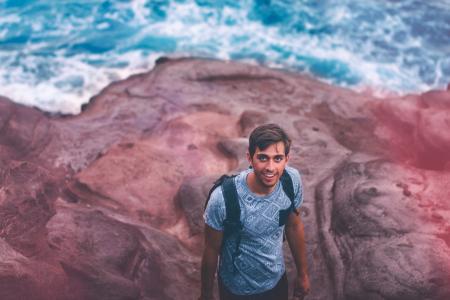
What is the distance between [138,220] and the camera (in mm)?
4828

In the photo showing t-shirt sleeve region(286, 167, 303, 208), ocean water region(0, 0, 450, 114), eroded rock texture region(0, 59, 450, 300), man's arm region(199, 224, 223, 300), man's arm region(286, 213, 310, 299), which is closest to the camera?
man's arm region(199, 224, 223, 300)

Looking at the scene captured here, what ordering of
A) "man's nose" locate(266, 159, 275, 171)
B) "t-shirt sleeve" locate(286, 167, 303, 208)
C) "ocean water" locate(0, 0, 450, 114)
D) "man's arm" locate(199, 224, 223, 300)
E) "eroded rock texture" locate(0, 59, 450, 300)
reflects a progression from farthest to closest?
"ocean water" locate(0, 0, 450, 114) → "eroded rock texture" locate(0, 59, 450, 300) → "t-shirt sleeve" locate(286, 167, 303, 208) → "man's arm" locate(199, 224, 223, 300) → "man's nose" locate(266, 159, 275, 171)

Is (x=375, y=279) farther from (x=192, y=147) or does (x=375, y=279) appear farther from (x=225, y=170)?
(x=192, y=147)

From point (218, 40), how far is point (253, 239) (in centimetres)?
813

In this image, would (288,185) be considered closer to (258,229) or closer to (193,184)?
(258,229)

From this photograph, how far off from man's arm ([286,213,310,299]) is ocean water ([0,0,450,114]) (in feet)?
18.5

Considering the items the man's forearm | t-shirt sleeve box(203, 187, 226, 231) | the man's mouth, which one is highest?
the man's mouth

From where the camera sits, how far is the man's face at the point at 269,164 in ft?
8.55

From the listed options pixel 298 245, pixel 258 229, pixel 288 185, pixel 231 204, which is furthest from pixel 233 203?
pixel 298 245

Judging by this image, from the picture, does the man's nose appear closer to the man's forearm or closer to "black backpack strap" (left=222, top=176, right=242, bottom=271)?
"black backpack strap" (left=222, top=176, right=242, bottom=271)

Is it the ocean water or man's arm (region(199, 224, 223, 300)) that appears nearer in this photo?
man's arm (region(199, 224, 223, 300))

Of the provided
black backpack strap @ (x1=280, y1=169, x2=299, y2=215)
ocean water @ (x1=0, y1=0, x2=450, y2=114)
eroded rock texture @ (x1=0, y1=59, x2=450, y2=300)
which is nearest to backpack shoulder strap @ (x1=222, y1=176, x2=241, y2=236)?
black backpack strap @ (x1=280, y1=169, x2=299, y2=215)

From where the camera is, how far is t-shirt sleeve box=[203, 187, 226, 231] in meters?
2.62

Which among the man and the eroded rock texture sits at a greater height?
the man
